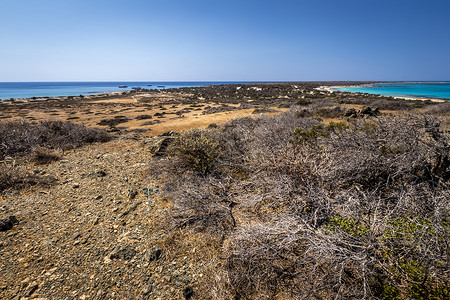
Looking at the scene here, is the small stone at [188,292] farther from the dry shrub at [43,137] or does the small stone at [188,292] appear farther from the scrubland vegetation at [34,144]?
the dry shrub at [43,137]

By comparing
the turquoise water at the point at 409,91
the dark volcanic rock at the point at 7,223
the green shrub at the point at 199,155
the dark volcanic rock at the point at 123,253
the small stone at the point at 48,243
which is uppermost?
the turquoise water at the point at 409,91

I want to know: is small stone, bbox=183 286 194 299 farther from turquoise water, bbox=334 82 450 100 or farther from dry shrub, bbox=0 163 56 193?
turquoise water, bbox=334 82 450 100

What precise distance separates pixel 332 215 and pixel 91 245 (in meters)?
4.41

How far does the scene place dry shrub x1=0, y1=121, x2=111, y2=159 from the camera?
319 inches

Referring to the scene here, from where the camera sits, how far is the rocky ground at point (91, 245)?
2731 millimetres

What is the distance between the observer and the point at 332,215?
329cm

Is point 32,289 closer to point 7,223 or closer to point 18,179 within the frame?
point 7,223

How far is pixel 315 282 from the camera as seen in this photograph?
2.55 meters

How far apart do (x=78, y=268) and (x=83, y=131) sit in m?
9.49

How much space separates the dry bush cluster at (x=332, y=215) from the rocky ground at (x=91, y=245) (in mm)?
666

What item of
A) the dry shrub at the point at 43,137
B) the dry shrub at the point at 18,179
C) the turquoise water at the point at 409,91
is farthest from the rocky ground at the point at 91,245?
the turquoise water at the point at 409,91

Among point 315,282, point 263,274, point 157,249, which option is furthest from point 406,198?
point 157,249

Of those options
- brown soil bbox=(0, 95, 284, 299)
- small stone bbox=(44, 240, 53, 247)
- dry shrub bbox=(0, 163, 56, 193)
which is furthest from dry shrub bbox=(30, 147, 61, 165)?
small stone bbox=(44, 240, 53, 247)

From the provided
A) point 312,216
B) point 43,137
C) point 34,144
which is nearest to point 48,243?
point 312,216
